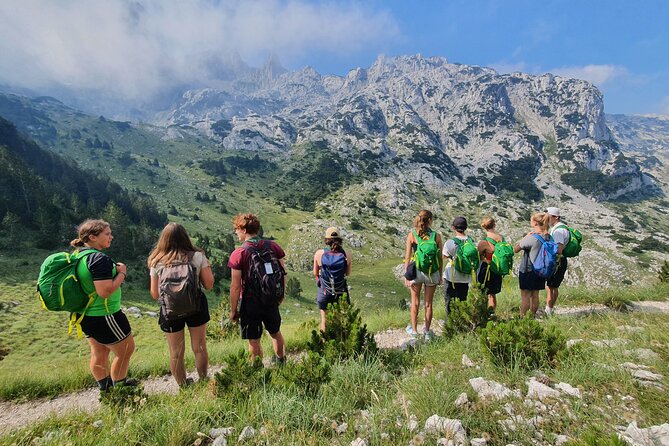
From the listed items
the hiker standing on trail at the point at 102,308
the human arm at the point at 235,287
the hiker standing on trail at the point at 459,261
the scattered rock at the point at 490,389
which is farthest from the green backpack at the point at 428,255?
the hiker standing on trail at the point at 102,308

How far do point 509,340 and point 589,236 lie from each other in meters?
163

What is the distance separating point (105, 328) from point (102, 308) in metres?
0.34

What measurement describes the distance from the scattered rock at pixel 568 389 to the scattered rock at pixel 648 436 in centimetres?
79

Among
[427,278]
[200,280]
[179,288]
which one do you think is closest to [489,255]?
[427,278]

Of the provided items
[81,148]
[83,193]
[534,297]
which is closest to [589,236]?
[534,297]

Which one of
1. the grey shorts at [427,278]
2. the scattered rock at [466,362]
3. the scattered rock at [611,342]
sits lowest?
the scattered rock at [466,362]

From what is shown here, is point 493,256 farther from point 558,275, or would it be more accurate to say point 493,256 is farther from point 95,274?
point 95,274

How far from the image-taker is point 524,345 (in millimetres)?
4199

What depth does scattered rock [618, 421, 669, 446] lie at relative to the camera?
231cm

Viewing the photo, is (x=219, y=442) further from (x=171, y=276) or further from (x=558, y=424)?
(x=558, y=424)

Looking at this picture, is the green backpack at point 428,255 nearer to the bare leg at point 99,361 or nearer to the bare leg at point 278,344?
the bare leg at point 278,344

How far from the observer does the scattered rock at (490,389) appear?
11.2 feet

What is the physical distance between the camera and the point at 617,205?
7731 inches

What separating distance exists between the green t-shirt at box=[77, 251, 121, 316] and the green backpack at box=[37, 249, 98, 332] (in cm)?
8
